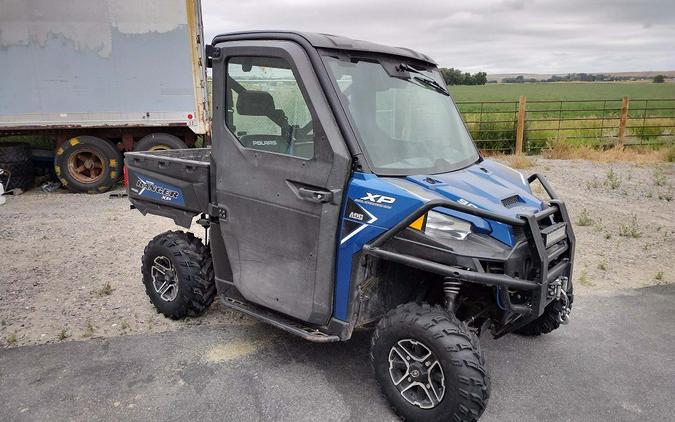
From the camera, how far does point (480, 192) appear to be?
3.43 meters

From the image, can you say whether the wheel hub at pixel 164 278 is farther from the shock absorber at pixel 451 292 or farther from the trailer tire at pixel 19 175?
the trailer tire at pixel 19 175

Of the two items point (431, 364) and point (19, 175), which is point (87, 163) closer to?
point (19, 175)

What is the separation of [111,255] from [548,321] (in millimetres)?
4874

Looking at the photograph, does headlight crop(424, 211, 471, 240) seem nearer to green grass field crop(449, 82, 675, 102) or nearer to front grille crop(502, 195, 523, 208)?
front grille crop(502, 195, 523, 208)

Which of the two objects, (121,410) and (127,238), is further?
(127,238)

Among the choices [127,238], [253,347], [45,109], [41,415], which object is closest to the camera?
[41,415]

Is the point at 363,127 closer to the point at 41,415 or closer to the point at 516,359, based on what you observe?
the point at 516,359

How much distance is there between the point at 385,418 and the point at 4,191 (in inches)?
356

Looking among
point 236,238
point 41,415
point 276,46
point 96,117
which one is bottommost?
point 41,415

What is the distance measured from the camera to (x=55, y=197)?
986 centimetres

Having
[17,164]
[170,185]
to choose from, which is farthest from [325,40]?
[17,164]

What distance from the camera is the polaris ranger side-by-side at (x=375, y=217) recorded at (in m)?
3.11

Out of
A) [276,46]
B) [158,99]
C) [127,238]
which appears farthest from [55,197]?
[276,46]

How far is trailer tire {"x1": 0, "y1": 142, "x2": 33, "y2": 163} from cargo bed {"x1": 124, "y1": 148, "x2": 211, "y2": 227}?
6411 mm
